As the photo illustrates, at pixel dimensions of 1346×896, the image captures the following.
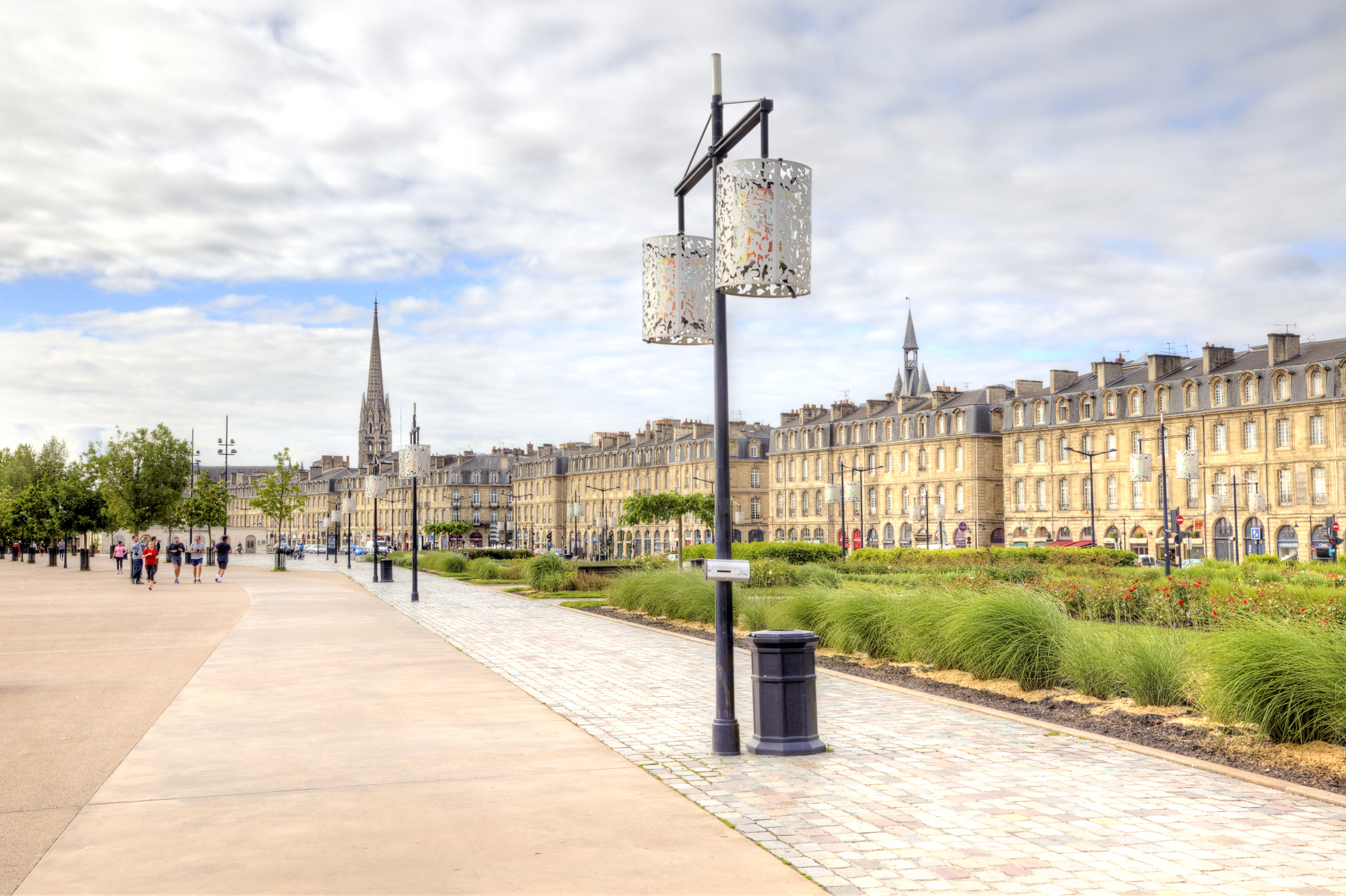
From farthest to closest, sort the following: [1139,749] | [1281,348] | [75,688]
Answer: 1. [1281,348]
2. [75,688]
3. [1139,749]

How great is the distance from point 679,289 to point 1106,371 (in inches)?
2604

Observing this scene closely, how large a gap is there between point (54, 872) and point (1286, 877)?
575cm

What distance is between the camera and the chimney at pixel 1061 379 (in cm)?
7212

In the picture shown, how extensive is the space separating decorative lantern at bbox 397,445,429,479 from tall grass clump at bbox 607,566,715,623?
846cm

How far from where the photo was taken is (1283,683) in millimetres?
7766

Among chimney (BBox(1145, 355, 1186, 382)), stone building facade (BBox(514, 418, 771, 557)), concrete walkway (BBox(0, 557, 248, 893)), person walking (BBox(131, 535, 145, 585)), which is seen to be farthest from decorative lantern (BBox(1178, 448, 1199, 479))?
stone building facade (BBox(514, 418, 771, 557))

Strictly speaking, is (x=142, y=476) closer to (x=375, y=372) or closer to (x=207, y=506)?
(x=207, y=506)

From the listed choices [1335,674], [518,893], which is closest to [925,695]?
[1335,674]

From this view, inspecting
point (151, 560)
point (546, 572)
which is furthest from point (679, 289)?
point (151, 560)

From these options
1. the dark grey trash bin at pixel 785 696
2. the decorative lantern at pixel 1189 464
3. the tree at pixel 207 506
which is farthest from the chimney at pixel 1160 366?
the dark grey trash bin at pixel 785 696

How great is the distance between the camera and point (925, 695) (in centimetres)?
1059

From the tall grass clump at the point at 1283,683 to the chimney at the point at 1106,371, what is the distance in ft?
211

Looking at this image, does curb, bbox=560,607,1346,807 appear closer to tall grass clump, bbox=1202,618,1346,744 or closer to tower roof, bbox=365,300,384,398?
tall grass clump, bbox=1202,618,1346,744

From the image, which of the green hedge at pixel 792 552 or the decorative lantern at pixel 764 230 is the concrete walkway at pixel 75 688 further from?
the green hedge at pixel 792 552
